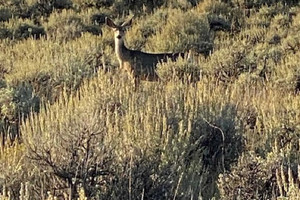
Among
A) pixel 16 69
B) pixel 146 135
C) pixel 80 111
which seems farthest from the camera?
pixel 16 69

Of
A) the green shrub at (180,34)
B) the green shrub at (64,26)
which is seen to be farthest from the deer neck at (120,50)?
the green shrub at (64,26)

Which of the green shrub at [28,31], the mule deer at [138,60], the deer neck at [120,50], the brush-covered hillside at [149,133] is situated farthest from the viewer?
the green shrub at [28,31]

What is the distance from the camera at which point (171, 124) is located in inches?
→ 223

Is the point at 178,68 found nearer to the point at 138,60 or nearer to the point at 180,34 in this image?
the point at 138,60

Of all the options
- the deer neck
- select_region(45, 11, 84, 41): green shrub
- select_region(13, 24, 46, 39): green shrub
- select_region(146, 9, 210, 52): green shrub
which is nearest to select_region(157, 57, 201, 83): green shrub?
the deer neck

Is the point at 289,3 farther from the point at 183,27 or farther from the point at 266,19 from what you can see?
the point at 183,27

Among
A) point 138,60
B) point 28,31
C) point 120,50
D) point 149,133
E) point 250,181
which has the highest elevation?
point 149,133

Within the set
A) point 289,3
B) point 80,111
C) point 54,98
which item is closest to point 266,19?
point 289,3

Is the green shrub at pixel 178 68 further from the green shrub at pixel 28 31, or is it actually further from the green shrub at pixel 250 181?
the green shrub at pixel 28 31

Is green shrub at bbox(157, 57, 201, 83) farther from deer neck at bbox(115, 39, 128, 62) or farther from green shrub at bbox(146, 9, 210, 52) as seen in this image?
green shrub at bbox(146, 9, 210, 52)

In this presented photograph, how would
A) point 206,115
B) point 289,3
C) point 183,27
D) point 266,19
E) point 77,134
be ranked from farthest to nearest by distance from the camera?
1. point 289,3
2. point 266,19
3. point 183,27
4. point 206,115
5. point 77,134

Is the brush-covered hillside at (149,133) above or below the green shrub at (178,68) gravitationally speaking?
above

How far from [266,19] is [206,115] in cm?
1225

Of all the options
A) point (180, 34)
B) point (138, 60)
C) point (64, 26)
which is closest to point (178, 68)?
point (138, 60)
